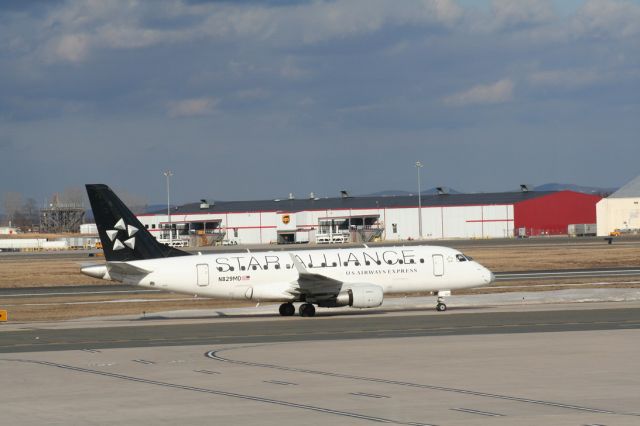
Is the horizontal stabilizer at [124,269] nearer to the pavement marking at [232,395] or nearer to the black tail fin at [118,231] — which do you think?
the black tail fin at [118,231]

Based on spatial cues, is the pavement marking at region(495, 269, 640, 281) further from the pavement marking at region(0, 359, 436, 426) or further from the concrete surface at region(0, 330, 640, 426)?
the pavement marking at region(0, 359, 436, 426)

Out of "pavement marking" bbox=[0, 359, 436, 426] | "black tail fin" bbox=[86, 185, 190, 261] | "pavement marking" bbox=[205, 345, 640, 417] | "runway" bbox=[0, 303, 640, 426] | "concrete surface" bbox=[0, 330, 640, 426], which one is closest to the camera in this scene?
"pavement marking" bbox=[0, 359, 436, 426]

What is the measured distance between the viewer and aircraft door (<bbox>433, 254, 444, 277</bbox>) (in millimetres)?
52344

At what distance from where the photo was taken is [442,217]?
172875mm

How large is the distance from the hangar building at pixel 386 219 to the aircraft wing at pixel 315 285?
4584 inches

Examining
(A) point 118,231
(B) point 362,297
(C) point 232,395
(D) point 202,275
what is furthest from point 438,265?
(C) point 232,395

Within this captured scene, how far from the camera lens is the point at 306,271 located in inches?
1981

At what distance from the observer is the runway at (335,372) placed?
2281 centimetres

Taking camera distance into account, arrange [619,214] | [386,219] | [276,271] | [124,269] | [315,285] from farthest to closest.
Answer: [386,219] < [619,214] < [276,271] < [315,285] < [124,269]

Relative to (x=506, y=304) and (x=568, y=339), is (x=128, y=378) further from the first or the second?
(x=506, y=304)

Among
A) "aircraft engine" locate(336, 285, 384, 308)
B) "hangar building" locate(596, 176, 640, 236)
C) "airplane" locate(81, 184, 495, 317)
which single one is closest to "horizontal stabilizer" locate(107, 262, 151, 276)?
"airplane" locate(81, 184, 495, 317)

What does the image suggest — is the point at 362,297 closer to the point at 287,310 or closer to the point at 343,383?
the point at 287,310

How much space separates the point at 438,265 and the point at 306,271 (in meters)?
6.83

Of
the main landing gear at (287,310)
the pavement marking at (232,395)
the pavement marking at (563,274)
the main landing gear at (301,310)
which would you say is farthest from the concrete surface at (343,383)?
the pavement marking at (563,274)
